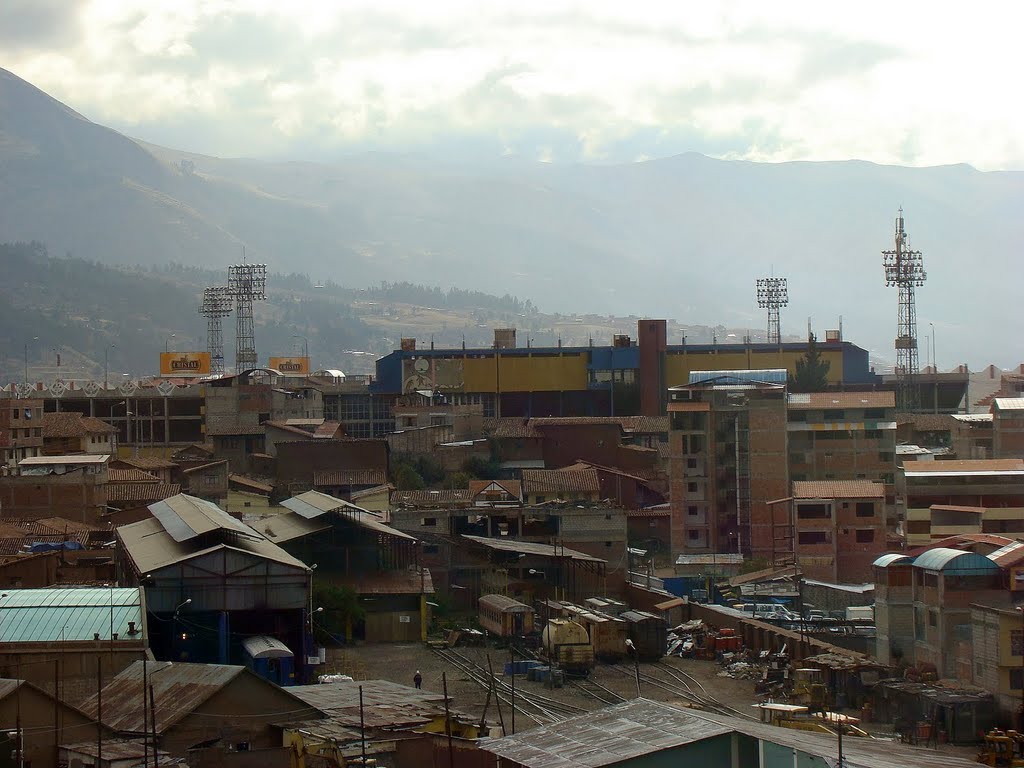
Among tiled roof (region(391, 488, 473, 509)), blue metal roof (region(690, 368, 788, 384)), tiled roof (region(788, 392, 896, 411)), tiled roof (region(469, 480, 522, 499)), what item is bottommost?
tiled roof (region(391, 488, 473, 509))

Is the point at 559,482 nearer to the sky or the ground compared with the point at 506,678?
nearer to the sky

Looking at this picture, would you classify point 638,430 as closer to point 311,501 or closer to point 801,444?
point 801,444

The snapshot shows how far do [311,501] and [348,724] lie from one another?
21.3 metres

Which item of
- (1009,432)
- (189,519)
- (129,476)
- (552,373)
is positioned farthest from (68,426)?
(1009,432)

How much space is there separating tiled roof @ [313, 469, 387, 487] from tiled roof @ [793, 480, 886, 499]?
1553 centimetres

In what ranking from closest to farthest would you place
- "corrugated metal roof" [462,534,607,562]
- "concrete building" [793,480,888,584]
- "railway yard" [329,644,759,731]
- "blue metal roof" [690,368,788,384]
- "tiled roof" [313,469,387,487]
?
"railway yard" [329,644,759,731], "corrugated metal roof" [462,534,607,562], "concrete building" [793,480,888,584], "tiled roof" [313,469,387,487], "blue metal roof" [690,368,788,384]

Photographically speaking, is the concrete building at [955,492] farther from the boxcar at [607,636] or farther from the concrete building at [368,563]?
the concrete building at [368,563]

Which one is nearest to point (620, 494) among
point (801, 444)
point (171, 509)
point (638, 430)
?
point (801, 444)

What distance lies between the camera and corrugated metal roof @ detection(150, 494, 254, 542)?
1507 inches

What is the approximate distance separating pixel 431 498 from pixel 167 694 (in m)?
27.0

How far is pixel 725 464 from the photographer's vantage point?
182ft

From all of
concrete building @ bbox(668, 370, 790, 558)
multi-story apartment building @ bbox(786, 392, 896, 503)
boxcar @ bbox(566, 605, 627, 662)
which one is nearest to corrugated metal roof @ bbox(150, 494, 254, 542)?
boxcar @ bbox(566, 605, 627, 662)

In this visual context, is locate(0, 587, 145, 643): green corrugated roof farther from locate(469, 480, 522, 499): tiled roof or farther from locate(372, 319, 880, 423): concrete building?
locate(372, 319, 880, 423): concrete building

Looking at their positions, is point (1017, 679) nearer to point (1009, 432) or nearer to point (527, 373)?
point (1009, 432)
